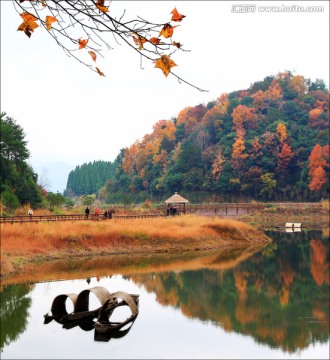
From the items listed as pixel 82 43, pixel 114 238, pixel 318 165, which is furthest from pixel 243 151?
pixel 82 43

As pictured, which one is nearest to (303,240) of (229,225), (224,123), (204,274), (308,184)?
(229,225)

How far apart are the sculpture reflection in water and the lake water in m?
0.19

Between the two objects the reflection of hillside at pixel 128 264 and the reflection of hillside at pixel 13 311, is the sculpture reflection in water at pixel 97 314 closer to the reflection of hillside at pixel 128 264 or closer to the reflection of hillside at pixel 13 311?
the reflection of hillside at pixel 13 311

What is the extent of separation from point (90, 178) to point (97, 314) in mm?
120629

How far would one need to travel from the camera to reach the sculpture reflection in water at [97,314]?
1449 centimetres

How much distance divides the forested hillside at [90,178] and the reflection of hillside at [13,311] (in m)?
113

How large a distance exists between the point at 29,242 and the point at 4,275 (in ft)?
15.8

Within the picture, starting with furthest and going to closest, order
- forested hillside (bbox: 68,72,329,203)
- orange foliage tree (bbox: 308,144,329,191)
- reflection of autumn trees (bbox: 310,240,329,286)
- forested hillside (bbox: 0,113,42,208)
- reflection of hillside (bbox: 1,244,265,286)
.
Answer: forested hillside (bbox: 68,72,329,203)
orange foliage tree (bbox: 308,144,329,191)
forested hillside (bbox: 0,113,42,208)
reflection of autumn trees (bbox: 310,240,329,286)
reflection of hillside (bbox: 1,244,265,286)

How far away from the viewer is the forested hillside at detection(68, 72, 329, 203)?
3127 inches

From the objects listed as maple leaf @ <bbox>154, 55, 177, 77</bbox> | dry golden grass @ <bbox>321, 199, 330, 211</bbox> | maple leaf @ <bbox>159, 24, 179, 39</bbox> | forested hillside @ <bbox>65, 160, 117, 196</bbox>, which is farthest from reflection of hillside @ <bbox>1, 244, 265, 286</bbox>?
forested hillside @ <bbox>65, 160, 117, 196</bbox>

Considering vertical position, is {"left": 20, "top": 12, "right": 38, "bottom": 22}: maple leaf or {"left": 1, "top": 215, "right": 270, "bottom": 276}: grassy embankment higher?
{"left": 20, "top": 12, "right": 38, "bottom": 22}: maple leaf

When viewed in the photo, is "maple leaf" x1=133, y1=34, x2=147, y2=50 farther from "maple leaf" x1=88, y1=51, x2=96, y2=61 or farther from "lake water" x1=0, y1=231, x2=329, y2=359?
"lake water" x1=0, y1=231, x2=329, y2=359

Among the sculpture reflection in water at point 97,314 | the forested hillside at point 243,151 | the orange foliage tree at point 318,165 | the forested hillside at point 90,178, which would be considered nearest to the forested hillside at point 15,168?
the sculpture reflection in water at point 97,314

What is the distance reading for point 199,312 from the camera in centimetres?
1942
